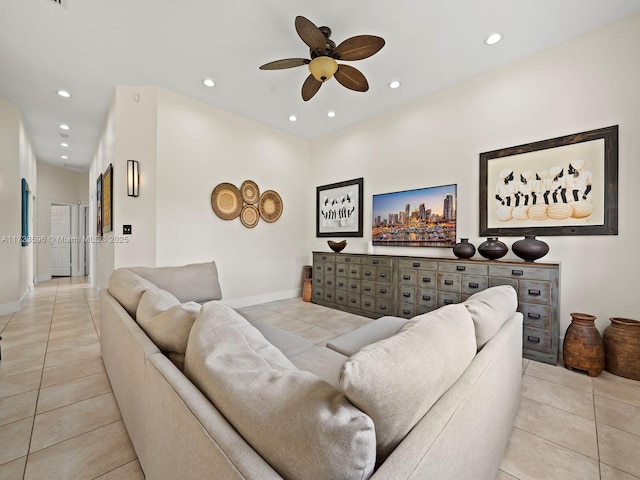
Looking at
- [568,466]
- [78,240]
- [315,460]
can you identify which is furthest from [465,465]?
[78,240]

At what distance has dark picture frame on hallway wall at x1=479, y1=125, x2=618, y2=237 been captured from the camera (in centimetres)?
245

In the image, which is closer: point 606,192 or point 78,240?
point 606,192

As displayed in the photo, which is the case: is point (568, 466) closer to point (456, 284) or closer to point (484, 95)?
point (456, 284)

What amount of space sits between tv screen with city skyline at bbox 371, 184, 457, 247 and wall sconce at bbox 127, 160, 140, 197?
337 cm

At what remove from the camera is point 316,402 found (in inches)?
23.8

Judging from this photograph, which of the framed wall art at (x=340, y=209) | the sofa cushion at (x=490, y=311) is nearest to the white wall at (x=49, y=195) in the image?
the framed wall art at (x=340, y=209)

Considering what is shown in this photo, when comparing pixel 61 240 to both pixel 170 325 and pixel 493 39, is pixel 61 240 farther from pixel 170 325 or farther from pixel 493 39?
pixel 493 39

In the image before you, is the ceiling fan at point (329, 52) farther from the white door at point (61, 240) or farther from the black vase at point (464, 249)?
the white door at point (61, 240)

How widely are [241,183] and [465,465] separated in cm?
425

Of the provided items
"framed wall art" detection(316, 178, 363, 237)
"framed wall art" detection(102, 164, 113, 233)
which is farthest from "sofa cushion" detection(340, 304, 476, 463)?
"framed wall art" detection(102, 164, 113, 233)

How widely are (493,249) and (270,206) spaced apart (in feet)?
11.1

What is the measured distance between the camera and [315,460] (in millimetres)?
530

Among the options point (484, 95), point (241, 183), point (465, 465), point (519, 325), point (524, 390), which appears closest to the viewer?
point (465, 465)

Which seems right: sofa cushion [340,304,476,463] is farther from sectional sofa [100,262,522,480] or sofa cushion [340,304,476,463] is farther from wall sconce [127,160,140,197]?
wall sconce [127,160,140,197]
